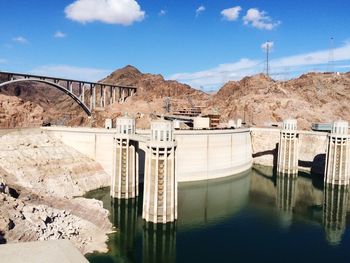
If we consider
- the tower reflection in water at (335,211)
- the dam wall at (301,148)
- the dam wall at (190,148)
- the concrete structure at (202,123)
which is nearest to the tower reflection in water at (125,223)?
the dam wall at (190,148)

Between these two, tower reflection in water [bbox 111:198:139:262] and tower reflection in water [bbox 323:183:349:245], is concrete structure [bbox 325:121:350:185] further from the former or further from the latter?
tower reflection in water [bbox 111:198:139:262]

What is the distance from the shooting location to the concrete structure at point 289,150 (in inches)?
3184

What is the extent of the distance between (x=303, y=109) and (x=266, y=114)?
10499 millimetres

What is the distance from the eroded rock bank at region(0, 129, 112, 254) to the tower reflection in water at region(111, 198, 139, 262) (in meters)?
1.77

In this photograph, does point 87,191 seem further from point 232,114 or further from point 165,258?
point 232,114

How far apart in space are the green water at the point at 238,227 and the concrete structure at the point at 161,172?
2205mm

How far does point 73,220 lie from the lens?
128ft

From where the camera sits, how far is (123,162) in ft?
181

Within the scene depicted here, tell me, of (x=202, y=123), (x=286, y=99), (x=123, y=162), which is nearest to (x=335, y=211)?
(x=123, y=162)

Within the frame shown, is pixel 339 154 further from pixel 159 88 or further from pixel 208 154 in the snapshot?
pixel 159 88

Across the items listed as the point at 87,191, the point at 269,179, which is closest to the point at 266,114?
the point at 269,179

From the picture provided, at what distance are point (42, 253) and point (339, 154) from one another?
60.5 metres

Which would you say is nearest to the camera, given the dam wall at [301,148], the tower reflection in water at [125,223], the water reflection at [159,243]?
the water reflection at [159,243]

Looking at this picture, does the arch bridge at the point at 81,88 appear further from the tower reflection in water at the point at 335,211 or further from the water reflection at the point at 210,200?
the tower reflection in water at the point at 335,211
